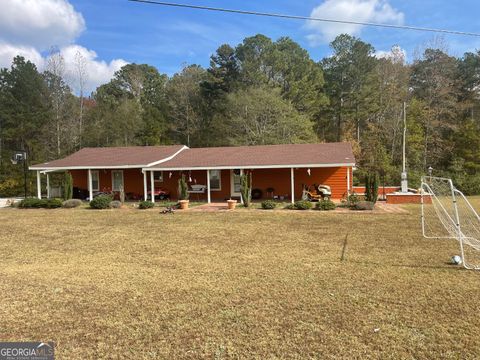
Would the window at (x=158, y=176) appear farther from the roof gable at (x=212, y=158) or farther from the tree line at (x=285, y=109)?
the tree line at (x=285, y=109)

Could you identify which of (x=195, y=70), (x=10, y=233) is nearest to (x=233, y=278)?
(x=10, y=233)

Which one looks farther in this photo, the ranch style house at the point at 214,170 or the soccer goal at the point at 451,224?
the ranch style house at the point at 214,170

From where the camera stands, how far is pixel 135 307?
4.92 metres

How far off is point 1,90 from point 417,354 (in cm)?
4406

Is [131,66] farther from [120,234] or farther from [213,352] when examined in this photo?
[213,352]

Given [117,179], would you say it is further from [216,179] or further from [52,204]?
[216,179]

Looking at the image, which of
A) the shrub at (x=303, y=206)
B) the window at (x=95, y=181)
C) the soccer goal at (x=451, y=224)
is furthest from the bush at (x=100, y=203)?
the soccer goal at (x=451, y=224)

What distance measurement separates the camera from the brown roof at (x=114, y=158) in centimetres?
2083

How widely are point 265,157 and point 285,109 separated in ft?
39.6

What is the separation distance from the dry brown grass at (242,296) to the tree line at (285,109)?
22.5 m

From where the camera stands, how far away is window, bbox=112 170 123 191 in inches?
893

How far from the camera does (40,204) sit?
18562 mm

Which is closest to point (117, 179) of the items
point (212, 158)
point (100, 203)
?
point (100, 203)

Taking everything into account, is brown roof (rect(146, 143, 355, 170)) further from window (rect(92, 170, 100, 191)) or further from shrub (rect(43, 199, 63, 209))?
window (rect(92, 170, 100, 191))
